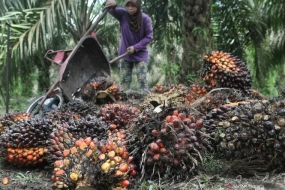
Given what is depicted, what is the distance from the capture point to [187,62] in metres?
6.13

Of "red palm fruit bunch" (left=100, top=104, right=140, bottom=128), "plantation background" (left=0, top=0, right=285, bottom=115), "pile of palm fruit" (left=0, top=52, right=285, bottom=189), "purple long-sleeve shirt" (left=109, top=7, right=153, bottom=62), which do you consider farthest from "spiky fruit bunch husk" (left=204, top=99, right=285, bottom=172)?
"purple long-sleeve shirt" (left=109, top=7, right=153, bottom=62)

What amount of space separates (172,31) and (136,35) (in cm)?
332

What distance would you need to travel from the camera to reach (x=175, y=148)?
2018 mm

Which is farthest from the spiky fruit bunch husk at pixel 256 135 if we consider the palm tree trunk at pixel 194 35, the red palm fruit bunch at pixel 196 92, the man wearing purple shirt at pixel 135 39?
the palm tree trunk at pixel 194 35

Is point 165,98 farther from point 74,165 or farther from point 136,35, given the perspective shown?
point 136,35

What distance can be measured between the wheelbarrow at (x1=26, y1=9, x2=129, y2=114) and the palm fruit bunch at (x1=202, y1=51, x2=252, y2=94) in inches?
57.4

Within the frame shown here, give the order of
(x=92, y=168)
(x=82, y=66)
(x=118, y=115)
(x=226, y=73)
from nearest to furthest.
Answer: (x=92, y=168)
(x=118, y=115)
(x=226, y=73)
(x=82, y=66)

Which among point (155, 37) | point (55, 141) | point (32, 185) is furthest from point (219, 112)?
point (155, 37)

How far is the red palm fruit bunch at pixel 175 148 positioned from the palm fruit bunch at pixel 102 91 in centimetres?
194

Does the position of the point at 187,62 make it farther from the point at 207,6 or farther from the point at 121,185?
the point at 121,185

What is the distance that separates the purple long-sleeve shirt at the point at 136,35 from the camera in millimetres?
5492

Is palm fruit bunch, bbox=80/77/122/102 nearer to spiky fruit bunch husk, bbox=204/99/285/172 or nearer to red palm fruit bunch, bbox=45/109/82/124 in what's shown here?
red palm fruit bunch, bbox=45/109/82/124

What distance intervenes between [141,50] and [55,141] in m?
3.34

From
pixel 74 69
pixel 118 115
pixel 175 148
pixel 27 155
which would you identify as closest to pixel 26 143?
pixel 27 155
